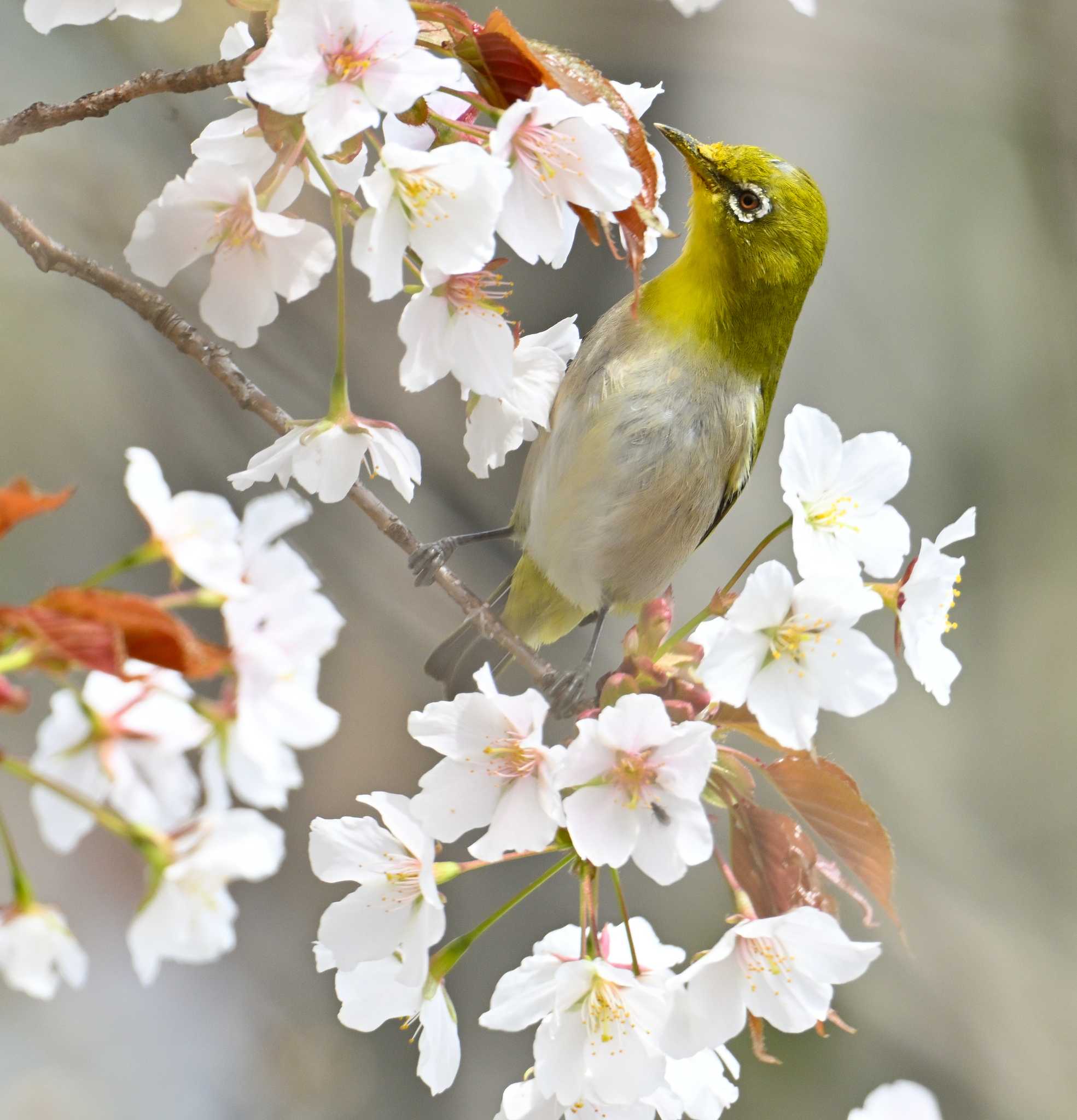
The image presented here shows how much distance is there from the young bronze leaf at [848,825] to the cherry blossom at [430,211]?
1.41 feet

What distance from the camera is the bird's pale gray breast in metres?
1.48

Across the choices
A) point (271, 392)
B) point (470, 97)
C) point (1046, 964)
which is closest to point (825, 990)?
point (470, 97)

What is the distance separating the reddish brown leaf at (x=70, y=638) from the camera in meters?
0.48

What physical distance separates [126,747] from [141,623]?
67 millimetres

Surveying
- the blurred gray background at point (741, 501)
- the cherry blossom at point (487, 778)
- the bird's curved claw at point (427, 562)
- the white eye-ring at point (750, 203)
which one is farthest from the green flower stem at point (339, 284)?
the blurred gray background at point (741, 501)

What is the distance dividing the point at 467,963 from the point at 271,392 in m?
1.39

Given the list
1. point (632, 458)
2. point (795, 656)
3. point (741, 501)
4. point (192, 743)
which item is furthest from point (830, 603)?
point (741, 501)

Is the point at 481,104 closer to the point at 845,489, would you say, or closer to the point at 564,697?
the point at 845,489

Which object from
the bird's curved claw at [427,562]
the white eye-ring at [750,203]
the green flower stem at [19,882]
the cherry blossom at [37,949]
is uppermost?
the green flower stem at [19,882]

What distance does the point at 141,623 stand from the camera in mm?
498

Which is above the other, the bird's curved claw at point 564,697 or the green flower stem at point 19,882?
the green flower stem at point 19,882

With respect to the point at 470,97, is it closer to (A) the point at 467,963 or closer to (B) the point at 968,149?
(A) the point at 467,963

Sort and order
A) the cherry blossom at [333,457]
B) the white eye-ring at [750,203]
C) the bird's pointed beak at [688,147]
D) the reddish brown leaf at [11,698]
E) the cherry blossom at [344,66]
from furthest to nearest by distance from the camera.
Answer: the white eye-ring at [750,203] → the bird's pointed beak at [688,147] → the cherry blossom at [333,457] → the cherry blossom at [344,66] → the reddish brown leaf at [11,698]

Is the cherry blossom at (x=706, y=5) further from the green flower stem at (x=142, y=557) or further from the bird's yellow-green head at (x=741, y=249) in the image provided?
the bird's yellow-green head at (x=741, y=249)
